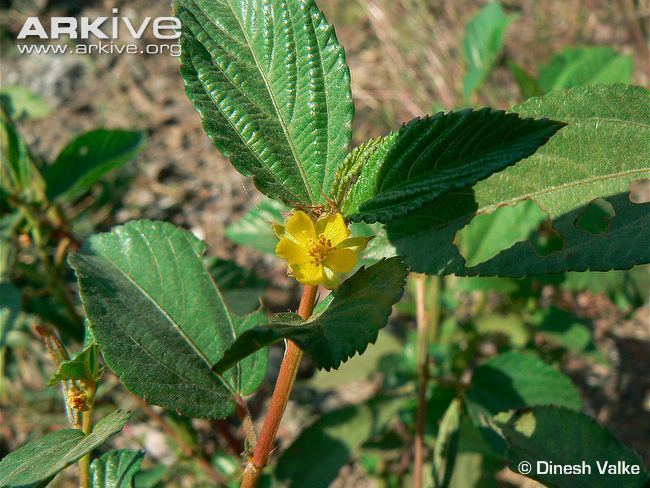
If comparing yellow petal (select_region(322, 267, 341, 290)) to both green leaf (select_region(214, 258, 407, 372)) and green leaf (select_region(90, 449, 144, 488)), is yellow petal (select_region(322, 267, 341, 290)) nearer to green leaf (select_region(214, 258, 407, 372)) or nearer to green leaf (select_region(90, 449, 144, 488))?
green leaf (select_region(214, 258, 407, 372))

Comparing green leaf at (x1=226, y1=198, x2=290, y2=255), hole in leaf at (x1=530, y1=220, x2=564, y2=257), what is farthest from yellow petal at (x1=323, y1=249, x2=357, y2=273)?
hole in leaf at (x1=530, y1=220, x2=564, y2=257)

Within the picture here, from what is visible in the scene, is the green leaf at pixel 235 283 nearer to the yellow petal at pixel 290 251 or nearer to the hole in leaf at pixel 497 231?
the hole in leaf at pixel 497 231

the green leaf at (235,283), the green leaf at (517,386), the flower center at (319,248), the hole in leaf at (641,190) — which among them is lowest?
the hole in leaf at (641,190)

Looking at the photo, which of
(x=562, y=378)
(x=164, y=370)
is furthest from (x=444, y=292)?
(x=164, y=370)

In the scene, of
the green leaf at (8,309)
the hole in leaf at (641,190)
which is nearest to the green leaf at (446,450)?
the green leaf at (8,309)

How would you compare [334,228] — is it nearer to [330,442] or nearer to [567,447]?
[567,447]

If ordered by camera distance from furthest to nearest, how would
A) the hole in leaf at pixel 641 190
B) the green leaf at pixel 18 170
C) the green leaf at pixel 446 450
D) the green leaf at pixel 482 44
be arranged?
the hole in leaf at pixel 641 190
the green leaf at pixel 482 44
the green leaf at pixel 18 170
the green leaf at pixel 446 450
